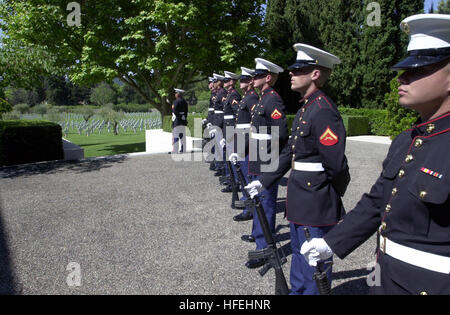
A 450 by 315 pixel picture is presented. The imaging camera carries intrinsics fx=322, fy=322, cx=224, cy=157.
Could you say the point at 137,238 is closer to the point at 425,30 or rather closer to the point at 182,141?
the point at 425,30

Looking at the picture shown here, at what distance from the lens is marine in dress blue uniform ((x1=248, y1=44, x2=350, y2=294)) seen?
2619 millimetres

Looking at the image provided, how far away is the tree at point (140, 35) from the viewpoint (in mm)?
13320

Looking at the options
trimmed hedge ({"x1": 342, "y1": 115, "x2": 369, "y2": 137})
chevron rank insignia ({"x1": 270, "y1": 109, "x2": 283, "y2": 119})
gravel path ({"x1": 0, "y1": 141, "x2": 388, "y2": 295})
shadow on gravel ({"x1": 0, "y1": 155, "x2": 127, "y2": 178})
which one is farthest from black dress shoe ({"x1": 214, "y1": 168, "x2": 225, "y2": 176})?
trimmed hedge ({"x1": 342, "y1": 115, "x2": 369, "y2": 137})

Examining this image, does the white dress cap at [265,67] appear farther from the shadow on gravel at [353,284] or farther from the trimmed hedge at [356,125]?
the trimmed hedge at [356,125]

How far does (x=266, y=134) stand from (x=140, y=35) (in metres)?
11.0

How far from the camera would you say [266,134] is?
13.9 ft

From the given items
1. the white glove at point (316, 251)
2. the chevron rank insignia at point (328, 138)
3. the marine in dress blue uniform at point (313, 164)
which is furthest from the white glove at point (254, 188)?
the white glove at point (316, 251)

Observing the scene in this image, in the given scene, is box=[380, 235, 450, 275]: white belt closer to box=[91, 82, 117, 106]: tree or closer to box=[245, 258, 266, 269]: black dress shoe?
box=[245, 258, 266, 269]: black dress shoe

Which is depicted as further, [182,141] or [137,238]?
[182,141]

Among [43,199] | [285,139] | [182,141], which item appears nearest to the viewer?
[285,139]
